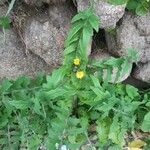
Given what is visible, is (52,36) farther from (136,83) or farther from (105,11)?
(136,83)

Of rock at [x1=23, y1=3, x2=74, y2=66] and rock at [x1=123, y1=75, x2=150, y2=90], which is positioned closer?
rock at [x1=23, y1=3, x2=74, y2=66]

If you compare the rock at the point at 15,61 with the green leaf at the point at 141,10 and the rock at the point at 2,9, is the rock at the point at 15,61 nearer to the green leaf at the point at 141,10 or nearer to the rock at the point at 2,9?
the rock at the point at 2,9

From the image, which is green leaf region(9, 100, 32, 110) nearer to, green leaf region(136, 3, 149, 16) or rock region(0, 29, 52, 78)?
rock region(0, 29, 52, 78)

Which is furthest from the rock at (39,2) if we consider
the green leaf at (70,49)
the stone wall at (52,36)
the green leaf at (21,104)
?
the green leaf at (21,104)

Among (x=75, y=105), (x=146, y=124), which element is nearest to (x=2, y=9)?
(x=75, y=105)

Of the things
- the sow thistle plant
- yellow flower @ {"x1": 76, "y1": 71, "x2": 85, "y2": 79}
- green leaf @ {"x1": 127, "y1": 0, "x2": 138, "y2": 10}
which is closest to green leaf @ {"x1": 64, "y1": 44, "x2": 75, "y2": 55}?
the sow thistle plant

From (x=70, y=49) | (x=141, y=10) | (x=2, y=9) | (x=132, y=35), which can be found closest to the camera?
(x=70, y=49)
